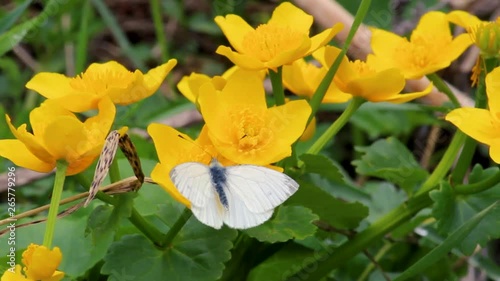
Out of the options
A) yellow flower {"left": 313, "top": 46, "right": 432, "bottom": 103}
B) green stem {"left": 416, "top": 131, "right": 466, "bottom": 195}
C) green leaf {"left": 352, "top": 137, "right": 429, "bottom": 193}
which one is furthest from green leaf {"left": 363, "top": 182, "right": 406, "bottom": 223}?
yellow flower {"left": 313, "top": 46, "right": 432, "bottom": 103}

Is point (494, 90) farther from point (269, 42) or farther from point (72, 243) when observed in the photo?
point (72, 243)

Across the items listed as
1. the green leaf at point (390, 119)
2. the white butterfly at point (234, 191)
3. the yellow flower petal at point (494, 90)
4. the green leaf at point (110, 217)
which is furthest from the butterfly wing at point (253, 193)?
the green leaf at point (390, 119)

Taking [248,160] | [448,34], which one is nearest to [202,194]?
[248,160]

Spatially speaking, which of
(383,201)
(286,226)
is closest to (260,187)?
(286,226)

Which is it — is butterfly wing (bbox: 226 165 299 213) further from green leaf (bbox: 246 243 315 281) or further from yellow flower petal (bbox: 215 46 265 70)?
green leaf (bbox: 246 243 315 281)

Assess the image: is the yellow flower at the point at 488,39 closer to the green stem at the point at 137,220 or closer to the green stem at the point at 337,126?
the green stem at the point at 337,126

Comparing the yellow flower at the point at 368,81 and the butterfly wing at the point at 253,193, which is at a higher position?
the yellow flower at the point at 368,81
